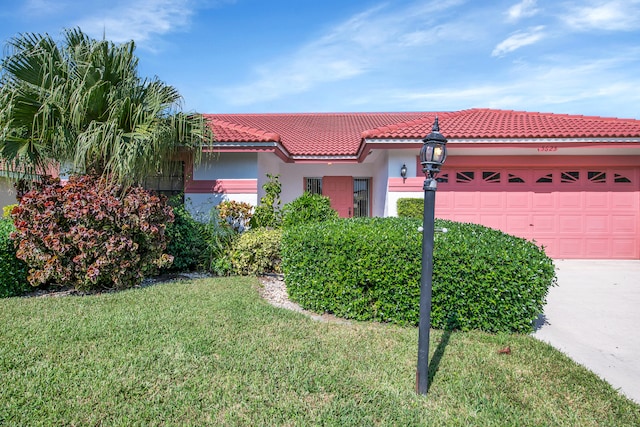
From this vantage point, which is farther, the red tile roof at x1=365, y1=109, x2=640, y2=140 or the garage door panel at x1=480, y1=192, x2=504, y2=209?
the garage door panel at x1=480, y1=192, x2=504, y2=209

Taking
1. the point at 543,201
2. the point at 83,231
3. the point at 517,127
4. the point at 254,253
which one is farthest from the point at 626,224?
the point at 83,231

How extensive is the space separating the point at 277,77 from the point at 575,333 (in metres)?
9.25

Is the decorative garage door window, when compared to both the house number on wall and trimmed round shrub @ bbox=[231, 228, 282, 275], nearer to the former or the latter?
the house number on wall

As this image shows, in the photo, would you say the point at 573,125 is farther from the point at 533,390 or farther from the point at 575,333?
the point at 533,390

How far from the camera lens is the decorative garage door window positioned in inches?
402

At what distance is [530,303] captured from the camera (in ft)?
14.7

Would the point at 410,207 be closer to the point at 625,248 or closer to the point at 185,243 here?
the point at 185,243

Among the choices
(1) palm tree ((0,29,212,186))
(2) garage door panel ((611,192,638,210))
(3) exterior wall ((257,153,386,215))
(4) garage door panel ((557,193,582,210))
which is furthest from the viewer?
(3) exterior wall ((257,153,386,215))

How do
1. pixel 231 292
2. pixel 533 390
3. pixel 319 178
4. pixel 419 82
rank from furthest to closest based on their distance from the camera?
pixel 319 178, pixel 419 82, pixel 231 292, pixel 533 390

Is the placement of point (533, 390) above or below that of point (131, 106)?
below

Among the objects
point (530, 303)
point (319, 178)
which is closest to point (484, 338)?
point (530, 303)

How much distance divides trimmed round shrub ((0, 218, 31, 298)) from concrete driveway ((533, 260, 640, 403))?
7763 millimetres

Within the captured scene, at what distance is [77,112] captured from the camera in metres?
5.92

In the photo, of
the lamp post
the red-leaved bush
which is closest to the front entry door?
the red-leaved bush
